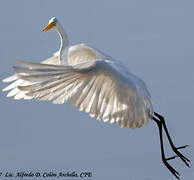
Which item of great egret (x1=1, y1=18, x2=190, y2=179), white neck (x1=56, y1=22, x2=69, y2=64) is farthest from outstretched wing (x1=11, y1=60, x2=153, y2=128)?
white neck (x1=56, y1=22, x2=69, y2=64)

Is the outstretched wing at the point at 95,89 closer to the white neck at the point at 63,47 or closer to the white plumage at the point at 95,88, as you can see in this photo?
the white plumage at the point at 95,88

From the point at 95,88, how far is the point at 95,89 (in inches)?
0.6

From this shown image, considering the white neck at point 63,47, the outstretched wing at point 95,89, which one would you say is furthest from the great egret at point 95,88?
the white neck at point 63,47

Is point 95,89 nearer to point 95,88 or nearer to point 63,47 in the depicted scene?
point 95,88

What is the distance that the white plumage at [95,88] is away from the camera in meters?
8.11

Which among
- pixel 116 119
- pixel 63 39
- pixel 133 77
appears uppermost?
pixel 63 39

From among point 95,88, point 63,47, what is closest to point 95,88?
point 95,88

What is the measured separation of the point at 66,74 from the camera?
8.30m

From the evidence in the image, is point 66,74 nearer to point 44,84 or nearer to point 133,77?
point 44,84

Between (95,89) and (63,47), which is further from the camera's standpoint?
(63,47)

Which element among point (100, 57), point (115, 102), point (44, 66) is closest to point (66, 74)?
point (44, 66)

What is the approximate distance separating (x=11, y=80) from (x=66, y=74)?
5.35 feet

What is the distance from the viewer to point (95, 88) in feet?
28.7

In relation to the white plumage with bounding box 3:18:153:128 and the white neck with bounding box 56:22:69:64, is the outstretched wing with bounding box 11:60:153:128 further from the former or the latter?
the white neck with bounding box 56:22:69:64
